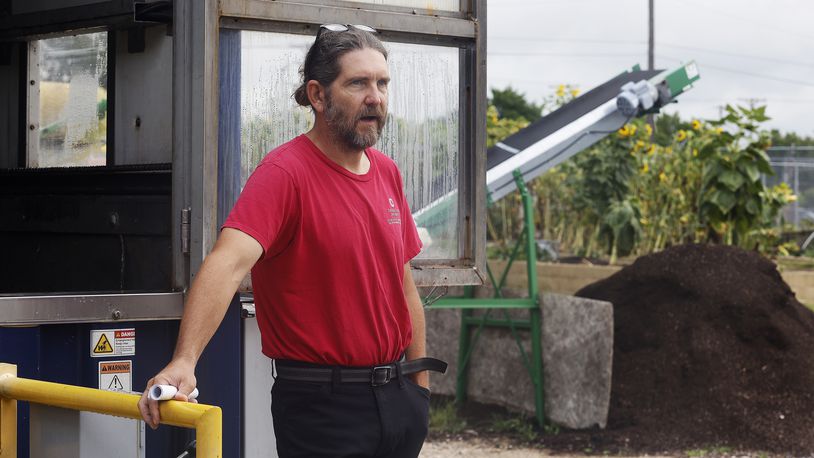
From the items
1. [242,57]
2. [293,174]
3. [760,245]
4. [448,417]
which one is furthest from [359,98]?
[760,245]

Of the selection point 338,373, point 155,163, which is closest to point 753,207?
point 155,163

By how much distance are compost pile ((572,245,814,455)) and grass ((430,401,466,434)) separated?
87 cm

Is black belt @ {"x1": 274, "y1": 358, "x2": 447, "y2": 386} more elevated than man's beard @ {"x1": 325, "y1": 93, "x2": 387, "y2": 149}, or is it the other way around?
man's beard @ {"x1": 325, "y1": 93, "x2": 387, "y2": 149}

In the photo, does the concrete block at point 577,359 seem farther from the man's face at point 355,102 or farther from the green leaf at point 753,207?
the man's face at point 355,102

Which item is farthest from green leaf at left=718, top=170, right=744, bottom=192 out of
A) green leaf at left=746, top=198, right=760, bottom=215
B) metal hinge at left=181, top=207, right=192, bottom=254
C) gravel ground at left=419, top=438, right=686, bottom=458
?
metal hinge at left=181, top=207, right=192, bottom=254

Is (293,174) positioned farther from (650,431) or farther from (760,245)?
(760,245)

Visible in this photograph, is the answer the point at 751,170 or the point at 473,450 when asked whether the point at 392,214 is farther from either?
the point at 751,170

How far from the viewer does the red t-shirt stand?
2768 millimetres

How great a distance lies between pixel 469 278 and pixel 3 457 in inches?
63.3

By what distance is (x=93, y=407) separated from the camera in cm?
256

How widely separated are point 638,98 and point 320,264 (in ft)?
22.4

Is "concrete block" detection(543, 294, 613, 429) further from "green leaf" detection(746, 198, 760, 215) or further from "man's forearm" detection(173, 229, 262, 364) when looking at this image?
"man's forearm" detection(173, 229, 262, 364)

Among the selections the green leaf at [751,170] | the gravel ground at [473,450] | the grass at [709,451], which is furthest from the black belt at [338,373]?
the green leaf at [751,170]

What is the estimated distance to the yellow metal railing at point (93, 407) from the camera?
227 centimetres
